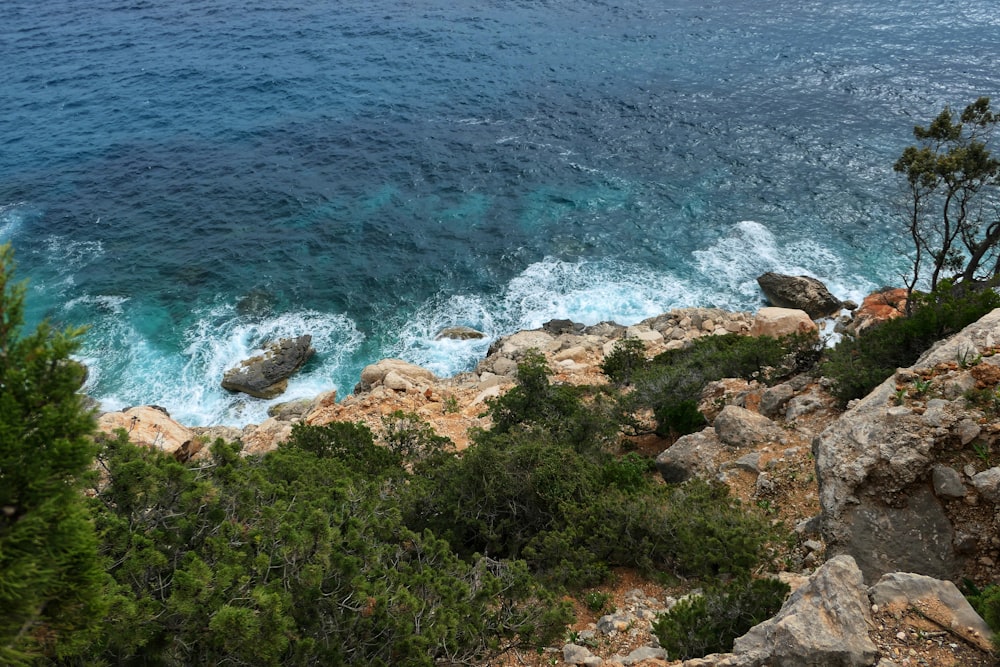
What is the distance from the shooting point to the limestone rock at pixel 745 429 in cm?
1549

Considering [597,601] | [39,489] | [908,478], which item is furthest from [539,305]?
[39,489]

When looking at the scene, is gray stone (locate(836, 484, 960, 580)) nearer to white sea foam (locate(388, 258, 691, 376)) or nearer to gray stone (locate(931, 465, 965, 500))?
gray stone (locate(931, 465, 965, 500))

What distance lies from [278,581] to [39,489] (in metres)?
3.90

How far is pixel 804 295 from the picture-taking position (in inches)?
1182

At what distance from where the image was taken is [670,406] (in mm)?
18625

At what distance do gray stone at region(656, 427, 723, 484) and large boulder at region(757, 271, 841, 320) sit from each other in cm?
1628

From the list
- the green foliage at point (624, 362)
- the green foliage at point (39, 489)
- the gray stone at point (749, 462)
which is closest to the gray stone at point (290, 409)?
the green foliage at point (624, 362)

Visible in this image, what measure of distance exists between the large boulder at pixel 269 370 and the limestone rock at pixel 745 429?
766 inches

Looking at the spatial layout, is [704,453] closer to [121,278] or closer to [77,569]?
[77,569]

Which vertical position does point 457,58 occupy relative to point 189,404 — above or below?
above

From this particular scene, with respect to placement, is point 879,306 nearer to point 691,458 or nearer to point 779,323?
point 779,323

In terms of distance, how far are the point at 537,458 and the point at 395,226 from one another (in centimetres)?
2579

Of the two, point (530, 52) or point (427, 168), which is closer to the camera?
point (427, 168)

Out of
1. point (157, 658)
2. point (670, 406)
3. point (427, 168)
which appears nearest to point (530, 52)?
point (427, 168)
